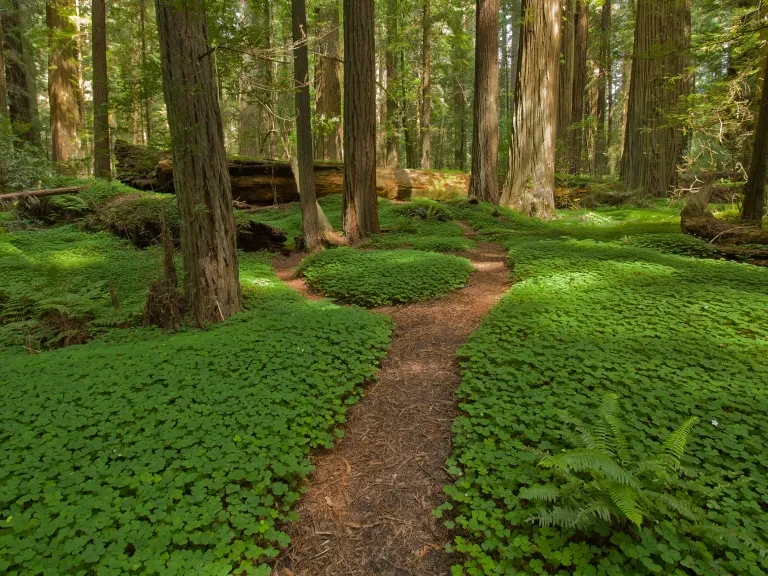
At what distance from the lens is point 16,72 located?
1789 cm

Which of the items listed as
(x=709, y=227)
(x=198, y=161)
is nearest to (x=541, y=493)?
(x=198, y=161)

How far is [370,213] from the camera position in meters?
10.3

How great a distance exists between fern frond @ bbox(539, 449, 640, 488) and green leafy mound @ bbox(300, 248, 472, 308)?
4.28 meters

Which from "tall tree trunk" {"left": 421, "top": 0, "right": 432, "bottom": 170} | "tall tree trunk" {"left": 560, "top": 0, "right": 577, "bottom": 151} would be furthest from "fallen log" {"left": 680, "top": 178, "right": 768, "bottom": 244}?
"tall tree trunk" {"left": 421, "top": 0, "right": 432, "bottom": 170}

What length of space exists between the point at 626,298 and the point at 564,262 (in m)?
1.90

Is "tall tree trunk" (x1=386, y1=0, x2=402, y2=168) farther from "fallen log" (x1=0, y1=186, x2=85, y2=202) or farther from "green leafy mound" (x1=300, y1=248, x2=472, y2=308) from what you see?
"green leafy mound" (x1=300, y1=248, x2=472, y2=308)

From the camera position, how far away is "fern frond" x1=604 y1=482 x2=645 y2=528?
215 cm

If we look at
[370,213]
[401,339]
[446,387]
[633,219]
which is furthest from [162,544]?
[633,219]

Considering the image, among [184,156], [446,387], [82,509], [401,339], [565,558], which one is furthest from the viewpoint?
[401,339]

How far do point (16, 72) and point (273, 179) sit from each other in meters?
13.1

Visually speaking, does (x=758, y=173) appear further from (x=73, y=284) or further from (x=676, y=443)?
(x=73, y=284)

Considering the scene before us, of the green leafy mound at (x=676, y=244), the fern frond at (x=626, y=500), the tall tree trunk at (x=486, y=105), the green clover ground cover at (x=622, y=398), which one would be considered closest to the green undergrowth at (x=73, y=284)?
the green clover ground cover at (x=622, y=398)

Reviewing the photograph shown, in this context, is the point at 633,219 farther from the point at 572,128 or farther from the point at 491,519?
the point at 491,519

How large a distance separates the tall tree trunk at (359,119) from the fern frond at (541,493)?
8115 millimetres
